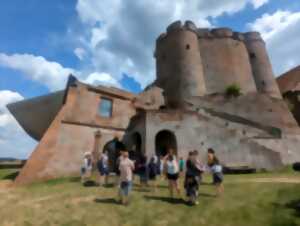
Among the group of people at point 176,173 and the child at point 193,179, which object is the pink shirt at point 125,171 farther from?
the child at point 193,179

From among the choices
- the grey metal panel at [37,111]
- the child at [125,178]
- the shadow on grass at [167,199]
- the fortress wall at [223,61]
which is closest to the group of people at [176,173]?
the child at [125,178]

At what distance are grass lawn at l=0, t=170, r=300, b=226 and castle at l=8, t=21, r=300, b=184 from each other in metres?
6.96

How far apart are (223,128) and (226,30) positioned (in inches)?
1010

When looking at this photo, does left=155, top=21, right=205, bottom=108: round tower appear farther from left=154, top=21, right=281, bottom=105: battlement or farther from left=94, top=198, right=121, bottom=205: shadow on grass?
left=94, top=198, right=121, bottom=205: shadow on grass

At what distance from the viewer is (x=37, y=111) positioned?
81.1ft

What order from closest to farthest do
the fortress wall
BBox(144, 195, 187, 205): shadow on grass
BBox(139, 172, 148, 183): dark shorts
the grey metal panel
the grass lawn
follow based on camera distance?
the grass lawn, BBox(144, 195, 187, 205): shadow on grass, BBox(139, 172, 148, 183): dark shorts, the grey metal panel, the fortress wall

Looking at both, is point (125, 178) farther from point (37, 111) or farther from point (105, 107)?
point (37, 111)

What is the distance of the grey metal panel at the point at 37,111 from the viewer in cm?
2361

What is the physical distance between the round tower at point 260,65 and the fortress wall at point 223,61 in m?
1.36

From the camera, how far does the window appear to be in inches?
824

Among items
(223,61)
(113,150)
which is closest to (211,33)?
(223,61)

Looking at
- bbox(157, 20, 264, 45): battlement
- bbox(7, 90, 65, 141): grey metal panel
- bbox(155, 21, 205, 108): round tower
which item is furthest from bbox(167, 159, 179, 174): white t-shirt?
bbox(157, 20, 264, 45): battlement

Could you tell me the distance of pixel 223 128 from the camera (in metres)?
20.3

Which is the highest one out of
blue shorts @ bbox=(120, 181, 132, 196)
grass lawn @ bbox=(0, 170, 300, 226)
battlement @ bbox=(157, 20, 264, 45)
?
battlement @ bbox=(157, 20, 264, 45)
